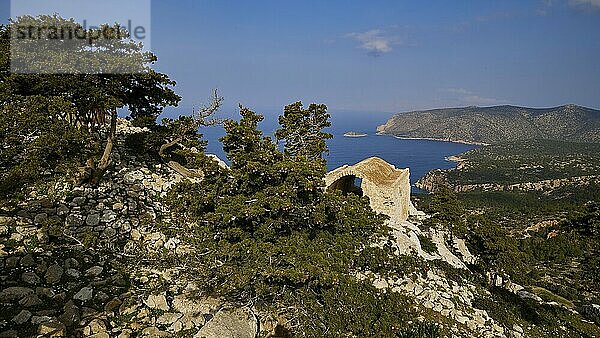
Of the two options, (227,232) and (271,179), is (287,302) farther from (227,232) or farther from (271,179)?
(271,179)

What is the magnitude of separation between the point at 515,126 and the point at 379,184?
171563 millimetres

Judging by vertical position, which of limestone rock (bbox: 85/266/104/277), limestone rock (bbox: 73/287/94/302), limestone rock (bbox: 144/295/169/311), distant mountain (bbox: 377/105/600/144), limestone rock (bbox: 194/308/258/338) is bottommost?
limestone rock (bbox: 194/308/258/338)

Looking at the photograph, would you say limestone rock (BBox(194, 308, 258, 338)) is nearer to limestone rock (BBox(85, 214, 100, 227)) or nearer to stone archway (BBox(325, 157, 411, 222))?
limestone rock (BBox(85, 214, 100, 227))

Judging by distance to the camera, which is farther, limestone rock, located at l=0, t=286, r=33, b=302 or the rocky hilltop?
the rocky hilltop

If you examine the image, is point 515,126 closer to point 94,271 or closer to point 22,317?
point 94,271

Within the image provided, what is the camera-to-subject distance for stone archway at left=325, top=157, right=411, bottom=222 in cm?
1761

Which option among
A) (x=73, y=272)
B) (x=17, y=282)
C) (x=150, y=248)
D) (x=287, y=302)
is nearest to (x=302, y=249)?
Result: (x=287, y=302)

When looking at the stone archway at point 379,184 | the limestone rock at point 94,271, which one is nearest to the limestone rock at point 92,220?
the limestone rock at point 94,271

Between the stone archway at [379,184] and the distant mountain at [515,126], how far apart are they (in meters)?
147

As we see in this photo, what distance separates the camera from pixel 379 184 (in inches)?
692

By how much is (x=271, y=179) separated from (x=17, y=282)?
5.42 meters

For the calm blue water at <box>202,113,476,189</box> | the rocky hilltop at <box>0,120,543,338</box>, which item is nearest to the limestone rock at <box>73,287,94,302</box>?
the rocky hilltop at <box>0,120,543,338</box>

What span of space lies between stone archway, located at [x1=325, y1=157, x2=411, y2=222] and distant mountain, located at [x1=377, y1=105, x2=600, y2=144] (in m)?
147

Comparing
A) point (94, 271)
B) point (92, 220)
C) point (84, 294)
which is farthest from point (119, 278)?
point (92, 220)
